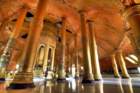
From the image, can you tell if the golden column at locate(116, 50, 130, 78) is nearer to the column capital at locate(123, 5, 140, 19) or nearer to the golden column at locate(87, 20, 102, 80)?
the golden column at locate(87, 20, 102, 80)

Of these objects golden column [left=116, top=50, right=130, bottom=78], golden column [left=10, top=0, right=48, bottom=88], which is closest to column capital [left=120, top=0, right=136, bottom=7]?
golden column [left=10, top=0, right=48, bottom=88]

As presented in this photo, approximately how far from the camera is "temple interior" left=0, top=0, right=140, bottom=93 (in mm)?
4379

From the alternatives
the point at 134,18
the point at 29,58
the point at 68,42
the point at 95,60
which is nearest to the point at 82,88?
the point at 29,58

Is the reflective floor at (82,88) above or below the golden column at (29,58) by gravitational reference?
below

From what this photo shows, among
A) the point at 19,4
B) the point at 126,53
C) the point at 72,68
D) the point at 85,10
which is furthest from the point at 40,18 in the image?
the point at 126,53

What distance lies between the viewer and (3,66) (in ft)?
30.4

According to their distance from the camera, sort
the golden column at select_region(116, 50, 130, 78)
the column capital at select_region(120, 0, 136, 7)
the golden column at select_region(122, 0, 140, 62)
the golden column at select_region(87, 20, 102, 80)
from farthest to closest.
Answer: the golden column at select_region(116, 50, 130, 78), the golden column at select_region(87, 20, 102, 80), the column capital at select_region(120, 0, 136, 7), the golden column at select_region(122, 0, 140, 62)

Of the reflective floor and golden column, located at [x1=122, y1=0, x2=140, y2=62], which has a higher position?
golden column, located at [x1=122, y1=0, x2=140, y2=62]

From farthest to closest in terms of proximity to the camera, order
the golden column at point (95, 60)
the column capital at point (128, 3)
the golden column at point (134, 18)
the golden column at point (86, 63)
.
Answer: the golden column at point (95, 60), the golden column at point (86, 63), the column capital at point (128, 3), the golden column at point (134, 18)

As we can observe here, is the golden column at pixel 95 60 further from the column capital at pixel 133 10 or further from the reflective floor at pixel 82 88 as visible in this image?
the column capital at pixel 133 10

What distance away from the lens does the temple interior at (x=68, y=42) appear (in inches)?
172

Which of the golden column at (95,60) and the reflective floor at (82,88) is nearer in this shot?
the reflective floor at (82,88)

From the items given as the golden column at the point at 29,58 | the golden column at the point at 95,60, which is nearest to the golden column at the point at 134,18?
the golden column at the point at 29,58

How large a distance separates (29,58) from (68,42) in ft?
45.1
